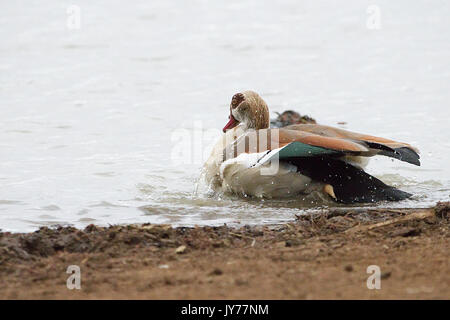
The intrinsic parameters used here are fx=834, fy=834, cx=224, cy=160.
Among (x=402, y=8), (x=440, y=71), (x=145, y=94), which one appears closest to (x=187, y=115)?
(x=145, y=94)

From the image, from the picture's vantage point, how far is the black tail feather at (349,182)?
24.1 ft

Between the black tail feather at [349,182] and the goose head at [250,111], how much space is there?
4.08ft

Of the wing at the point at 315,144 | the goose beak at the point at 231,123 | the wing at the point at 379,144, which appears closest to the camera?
the wing at the point at 315,144

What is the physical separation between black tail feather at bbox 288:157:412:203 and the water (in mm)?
266

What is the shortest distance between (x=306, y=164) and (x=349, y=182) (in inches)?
17.3

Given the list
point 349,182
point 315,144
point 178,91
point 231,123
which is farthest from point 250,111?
point 178,91

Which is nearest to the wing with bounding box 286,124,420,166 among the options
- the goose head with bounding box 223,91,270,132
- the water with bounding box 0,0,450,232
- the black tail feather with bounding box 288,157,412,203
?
the black tail feather with bounding box 288,157,412,203

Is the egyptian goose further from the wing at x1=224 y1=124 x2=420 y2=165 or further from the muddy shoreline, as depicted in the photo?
the muddy shoreline

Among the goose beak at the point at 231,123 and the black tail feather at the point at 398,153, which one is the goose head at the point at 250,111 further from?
the black tail feather at the point at 398,153

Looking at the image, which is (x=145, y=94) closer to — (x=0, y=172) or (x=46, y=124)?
(x=46, y=124)

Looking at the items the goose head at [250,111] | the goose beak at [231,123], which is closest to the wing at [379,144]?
the goose head at [250,111]

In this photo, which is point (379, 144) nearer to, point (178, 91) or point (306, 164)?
point (306, 164)

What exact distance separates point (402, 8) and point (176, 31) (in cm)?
572

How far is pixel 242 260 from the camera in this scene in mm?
4973
